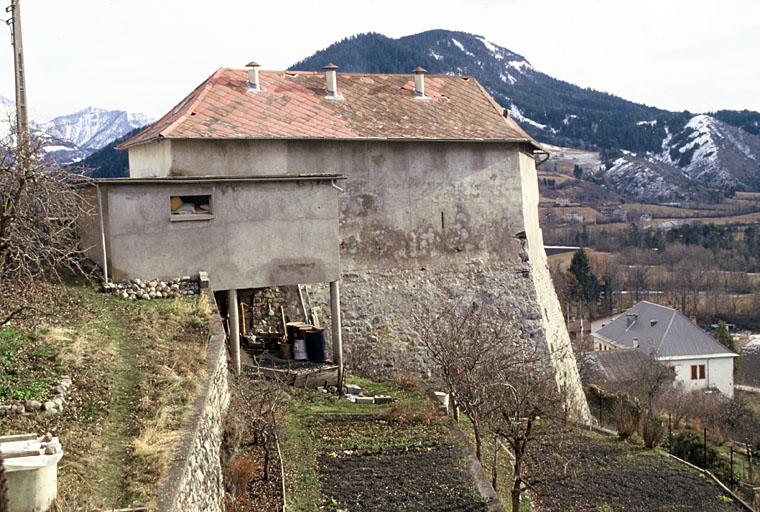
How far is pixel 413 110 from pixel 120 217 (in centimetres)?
968

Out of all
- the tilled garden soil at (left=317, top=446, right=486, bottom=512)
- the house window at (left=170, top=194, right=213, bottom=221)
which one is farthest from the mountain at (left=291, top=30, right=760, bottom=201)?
the tilled garden soil at (left=317, top=446, right=486, bottom=512)

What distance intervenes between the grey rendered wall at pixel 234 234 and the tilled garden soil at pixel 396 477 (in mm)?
3650

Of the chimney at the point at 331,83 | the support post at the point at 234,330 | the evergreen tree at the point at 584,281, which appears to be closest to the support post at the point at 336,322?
the support post at the point at 234,330

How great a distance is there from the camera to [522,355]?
21641mm

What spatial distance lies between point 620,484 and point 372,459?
528 cm

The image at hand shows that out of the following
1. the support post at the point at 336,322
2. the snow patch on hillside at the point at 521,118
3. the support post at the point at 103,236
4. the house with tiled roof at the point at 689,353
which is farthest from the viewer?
the snow patch on hillside at the point at 521,118

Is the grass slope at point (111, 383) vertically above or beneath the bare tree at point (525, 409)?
above

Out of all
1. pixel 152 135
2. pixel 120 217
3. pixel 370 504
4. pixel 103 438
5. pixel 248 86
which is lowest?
pixel 370 504

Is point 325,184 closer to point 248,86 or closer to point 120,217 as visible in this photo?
point 120,217

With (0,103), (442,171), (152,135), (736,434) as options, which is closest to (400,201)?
(442,171)

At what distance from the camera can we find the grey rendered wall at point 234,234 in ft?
50.1

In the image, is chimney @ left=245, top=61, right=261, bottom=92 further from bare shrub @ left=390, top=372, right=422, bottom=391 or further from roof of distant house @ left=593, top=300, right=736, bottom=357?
roof of distant house @ left=593, top=300, right=736, bottom=357

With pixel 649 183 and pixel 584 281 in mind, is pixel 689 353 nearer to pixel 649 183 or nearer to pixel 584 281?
pixel 584 281

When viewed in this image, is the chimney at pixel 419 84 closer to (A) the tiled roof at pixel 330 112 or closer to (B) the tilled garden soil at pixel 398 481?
(A) the tiled roof at pixel 330 112
